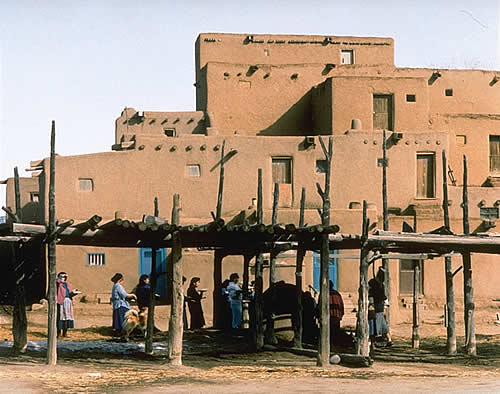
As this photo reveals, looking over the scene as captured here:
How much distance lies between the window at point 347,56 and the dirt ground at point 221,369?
1838 centimetres

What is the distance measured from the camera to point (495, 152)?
123ft

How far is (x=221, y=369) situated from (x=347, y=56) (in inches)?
989

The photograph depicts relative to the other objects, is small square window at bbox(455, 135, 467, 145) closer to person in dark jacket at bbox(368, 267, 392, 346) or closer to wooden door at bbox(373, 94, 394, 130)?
wooden door at bbox(373, 94, 394, 130)

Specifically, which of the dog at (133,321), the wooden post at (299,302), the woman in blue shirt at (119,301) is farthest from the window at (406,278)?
the wooden post at (299,302)

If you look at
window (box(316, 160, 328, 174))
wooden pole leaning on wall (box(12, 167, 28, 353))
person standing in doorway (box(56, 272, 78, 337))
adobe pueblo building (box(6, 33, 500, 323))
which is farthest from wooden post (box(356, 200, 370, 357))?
window (box(316, 160, 328, 174))

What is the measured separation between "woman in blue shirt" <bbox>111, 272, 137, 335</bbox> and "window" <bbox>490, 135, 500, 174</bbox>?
64.3ft

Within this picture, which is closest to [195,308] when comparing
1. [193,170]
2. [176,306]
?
[176,306]

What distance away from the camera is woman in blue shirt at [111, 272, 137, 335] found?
21.6 meters

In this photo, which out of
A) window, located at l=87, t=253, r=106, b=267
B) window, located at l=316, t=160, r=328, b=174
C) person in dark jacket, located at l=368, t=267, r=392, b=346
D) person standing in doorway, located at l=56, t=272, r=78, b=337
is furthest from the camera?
window, located at l=316, t=160, r=328, b=174

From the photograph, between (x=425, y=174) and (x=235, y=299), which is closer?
(x=235, y=299)

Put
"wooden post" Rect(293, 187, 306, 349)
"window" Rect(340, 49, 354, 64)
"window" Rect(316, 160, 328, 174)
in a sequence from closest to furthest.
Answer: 1. "wooden post" Rect(293, 187, 306, 349)
2. "window" Rect(316, 160, 328, 174)
3. "window" Rect(340, 49, 354, 64)

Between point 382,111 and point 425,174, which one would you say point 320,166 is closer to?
point 425,174

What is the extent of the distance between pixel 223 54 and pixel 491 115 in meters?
10.6

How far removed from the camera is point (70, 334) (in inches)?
925
